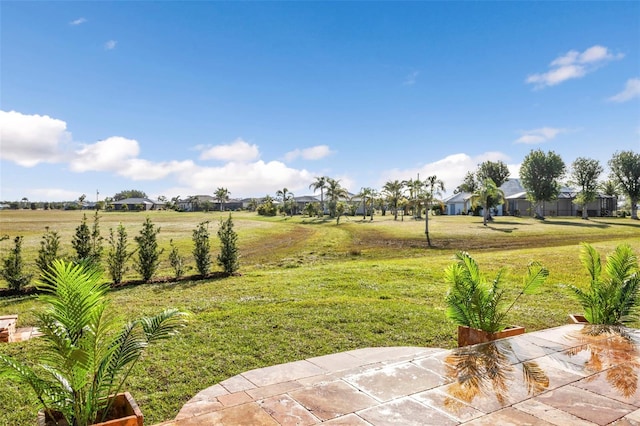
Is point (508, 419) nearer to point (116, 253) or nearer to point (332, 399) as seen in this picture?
point (332, 399)

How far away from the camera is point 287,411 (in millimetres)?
3391

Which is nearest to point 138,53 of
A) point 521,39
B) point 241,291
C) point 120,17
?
point 120,17

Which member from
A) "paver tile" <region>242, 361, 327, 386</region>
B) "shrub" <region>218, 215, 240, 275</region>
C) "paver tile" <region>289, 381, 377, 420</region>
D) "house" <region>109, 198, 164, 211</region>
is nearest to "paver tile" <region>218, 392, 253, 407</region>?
"paver tile" <region>289, 381, 377, 420</region>

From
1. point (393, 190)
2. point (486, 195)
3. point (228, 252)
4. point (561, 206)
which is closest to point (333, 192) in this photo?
point (393, 190)

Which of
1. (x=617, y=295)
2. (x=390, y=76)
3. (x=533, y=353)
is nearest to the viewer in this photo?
(x=533, y=353)

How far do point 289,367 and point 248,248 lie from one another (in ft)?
66.0

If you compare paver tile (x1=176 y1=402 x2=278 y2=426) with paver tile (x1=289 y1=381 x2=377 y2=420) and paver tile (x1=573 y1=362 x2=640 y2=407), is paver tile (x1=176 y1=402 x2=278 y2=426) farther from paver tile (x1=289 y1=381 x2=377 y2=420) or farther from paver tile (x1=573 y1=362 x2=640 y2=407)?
paver tile (x1=573 y1=362 x2=640 y2=407)

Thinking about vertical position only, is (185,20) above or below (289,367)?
above

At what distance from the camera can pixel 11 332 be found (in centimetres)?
714

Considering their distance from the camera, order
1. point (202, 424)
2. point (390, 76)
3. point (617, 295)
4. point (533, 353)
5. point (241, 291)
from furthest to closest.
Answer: point (390, 76) < point (241, 291) < point (617, 295) < point (533, 353) < point (202, 424)

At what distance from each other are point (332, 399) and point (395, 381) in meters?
0.76

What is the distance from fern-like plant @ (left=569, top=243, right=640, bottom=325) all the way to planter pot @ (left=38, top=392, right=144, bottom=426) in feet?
21.9

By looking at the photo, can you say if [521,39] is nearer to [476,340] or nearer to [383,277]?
Result: [383,277]

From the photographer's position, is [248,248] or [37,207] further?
[37,207]
